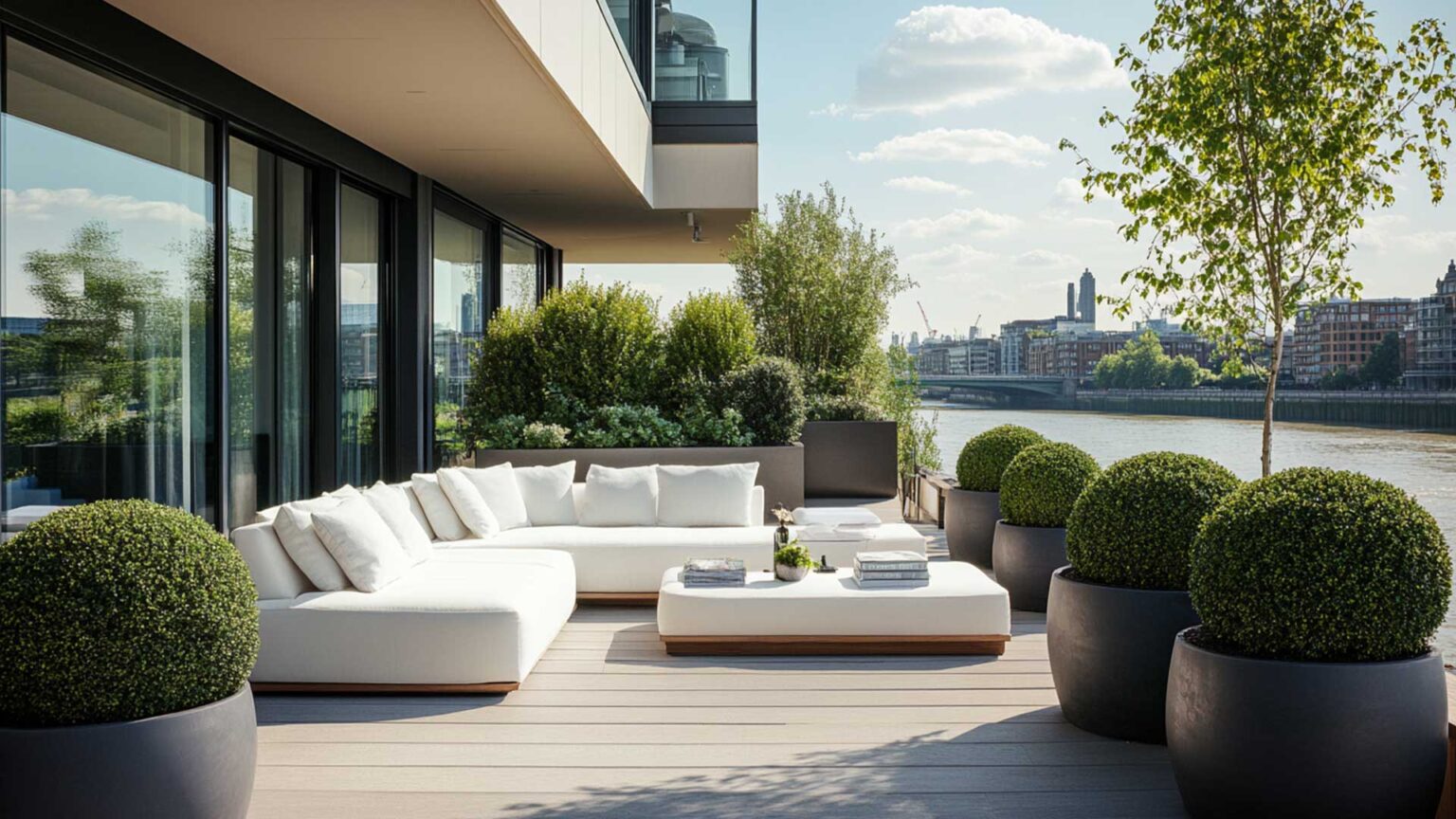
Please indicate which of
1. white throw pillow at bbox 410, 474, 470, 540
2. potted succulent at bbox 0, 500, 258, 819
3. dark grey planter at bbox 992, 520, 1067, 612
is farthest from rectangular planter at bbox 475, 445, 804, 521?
potted succulent at bbox 0, 500, 258, 819

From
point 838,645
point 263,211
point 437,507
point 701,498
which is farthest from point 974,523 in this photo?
point 263,211

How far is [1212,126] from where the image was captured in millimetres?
6625

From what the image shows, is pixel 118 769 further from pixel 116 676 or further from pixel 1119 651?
pixel 1119 651

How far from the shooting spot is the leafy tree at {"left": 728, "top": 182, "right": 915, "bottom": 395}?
13484 millimetres

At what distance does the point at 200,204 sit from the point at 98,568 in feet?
12.7

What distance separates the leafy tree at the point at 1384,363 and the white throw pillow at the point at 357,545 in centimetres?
900

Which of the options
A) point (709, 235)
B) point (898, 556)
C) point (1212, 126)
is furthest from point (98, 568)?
point (709, 235)

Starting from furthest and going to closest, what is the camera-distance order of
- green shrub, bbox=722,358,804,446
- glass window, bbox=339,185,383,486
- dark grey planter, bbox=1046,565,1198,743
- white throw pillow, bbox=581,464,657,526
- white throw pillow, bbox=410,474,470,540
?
green shrub, bbox=722,358,804,446
glass window, bbox=339,185,383,486
white throw pillow, bbox=581,464,657,526
white throw pillow, bbox=410,474,470,540
dark grey planter, bbox=1046,565,1198,743

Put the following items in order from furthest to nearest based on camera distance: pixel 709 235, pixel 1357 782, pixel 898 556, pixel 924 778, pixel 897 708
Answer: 1. pixel 709 235
2. pixel 898 556
3. pixel 897 708
4. pixel 924 778
5. pixel 1357 782

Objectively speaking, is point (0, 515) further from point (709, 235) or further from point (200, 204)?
point (709, 235)

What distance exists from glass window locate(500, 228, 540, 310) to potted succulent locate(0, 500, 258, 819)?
376 inches

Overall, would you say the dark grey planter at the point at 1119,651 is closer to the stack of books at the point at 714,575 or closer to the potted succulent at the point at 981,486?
the stack of books at the point at 714,575

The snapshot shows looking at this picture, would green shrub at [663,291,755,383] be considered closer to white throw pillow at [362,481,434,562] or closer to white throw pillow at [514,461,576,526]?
white throw pillow at [514,461,576,526]

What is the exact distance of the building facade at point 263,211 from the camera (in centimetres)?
511
